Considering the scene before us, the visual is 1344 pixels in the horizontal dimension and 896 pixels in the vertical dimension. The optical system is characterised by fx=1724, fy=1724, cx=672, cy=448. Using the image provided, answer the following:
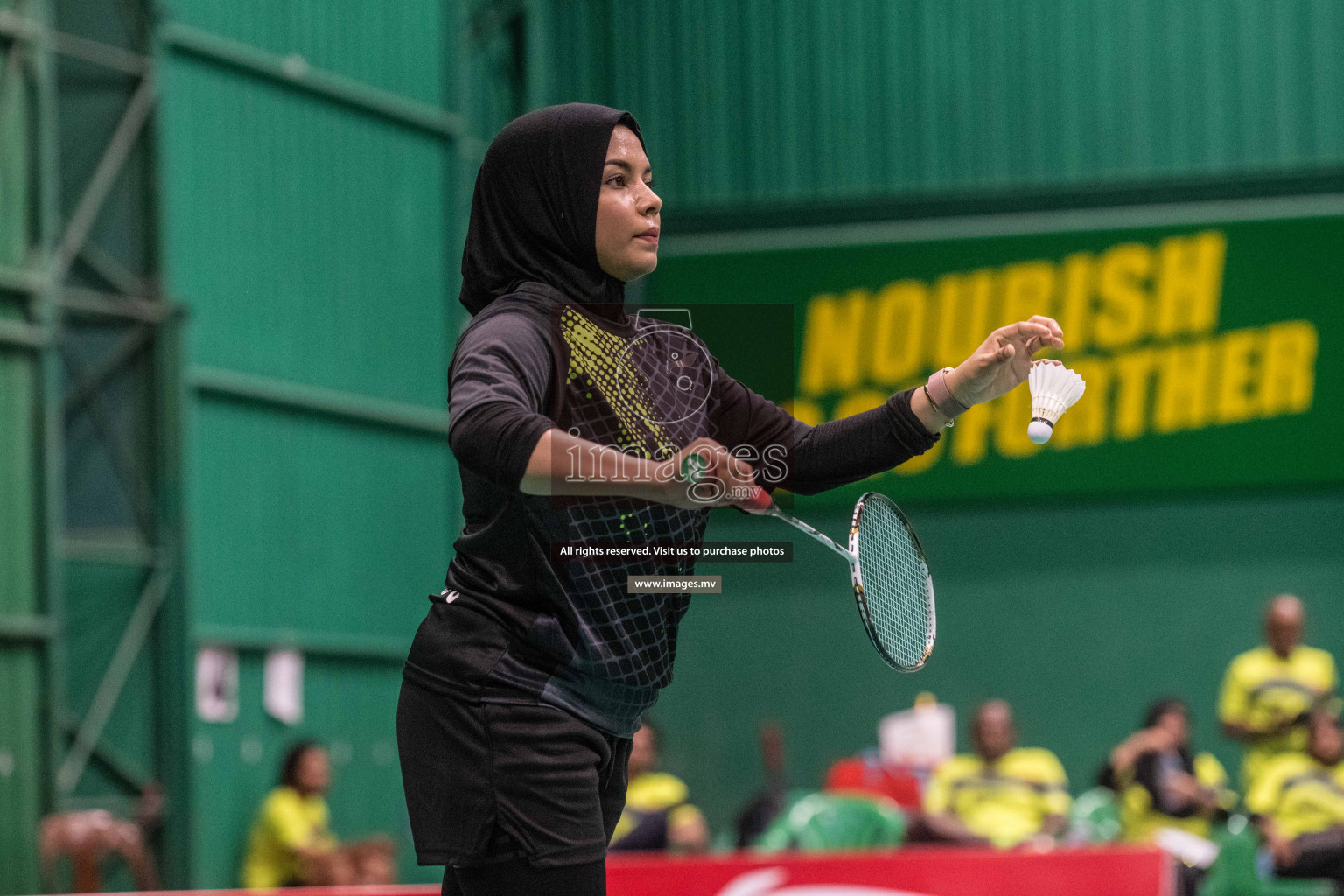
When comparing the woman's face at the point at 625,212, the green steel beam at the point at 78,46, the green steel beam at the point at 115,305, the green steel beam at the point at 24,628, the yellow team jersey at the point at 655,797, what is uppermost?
the green steel beam at the point at 78,46

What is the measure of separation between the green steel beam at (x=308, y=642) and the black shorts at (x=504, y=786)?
7.98 m

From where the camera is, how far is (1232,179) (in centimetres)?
1186

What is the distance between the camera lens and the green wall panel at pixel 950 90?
11.9 meters

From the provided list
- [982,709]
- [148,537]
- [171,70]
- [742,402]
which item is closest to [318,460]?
[148,537]

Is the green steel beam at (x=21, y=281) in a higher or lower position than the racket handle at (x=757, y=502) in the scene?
higher

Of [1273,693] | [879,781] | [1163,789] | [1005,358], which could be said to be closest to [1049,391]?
[1005,358]

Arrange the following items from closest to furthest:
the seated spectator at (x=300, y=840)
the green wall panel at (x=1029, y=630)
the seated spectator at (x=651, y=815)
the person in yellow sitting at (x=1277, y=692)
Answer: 1. the seated spectator at (x=651, y=815)
2. the person in yellow sitting at (x=1277, y=692)
3. the seated spectator at (x=300, y=840)
4. the green wall panel at (x=1029, y=630)

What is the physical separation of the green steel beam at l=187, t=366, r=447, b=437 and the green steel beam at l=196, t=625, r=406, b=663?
1.40 metres

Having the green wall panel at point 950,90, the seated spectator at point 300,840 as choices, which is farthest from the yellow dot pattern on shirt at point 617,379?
the green wall panel at point 950,90

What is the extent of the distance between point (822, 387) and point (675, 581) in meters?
10.4

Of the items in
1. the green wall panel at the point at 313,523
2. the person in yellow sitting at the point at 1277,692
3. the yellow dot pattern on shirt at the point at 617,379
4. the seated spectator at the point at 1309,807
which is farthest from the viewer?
the green wall panel at the point at 313,523

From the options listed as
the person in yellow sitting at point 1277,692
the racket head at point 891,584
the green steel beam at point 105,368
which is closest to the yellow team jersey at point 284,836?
the green steel beam at point 105,368

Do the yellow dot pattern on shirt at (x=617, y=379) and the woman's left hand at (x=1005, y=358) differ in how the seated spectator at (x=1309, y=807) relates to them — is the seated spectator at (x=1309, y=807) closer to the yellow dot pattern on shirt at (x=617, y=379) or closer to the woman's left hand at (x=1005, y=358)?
the woman's left hand at (x=1005, y=358)

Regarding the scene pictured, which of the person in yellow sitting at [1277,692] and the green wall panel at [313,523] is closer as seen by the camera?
the person in yellow sitting at [1277,692]
